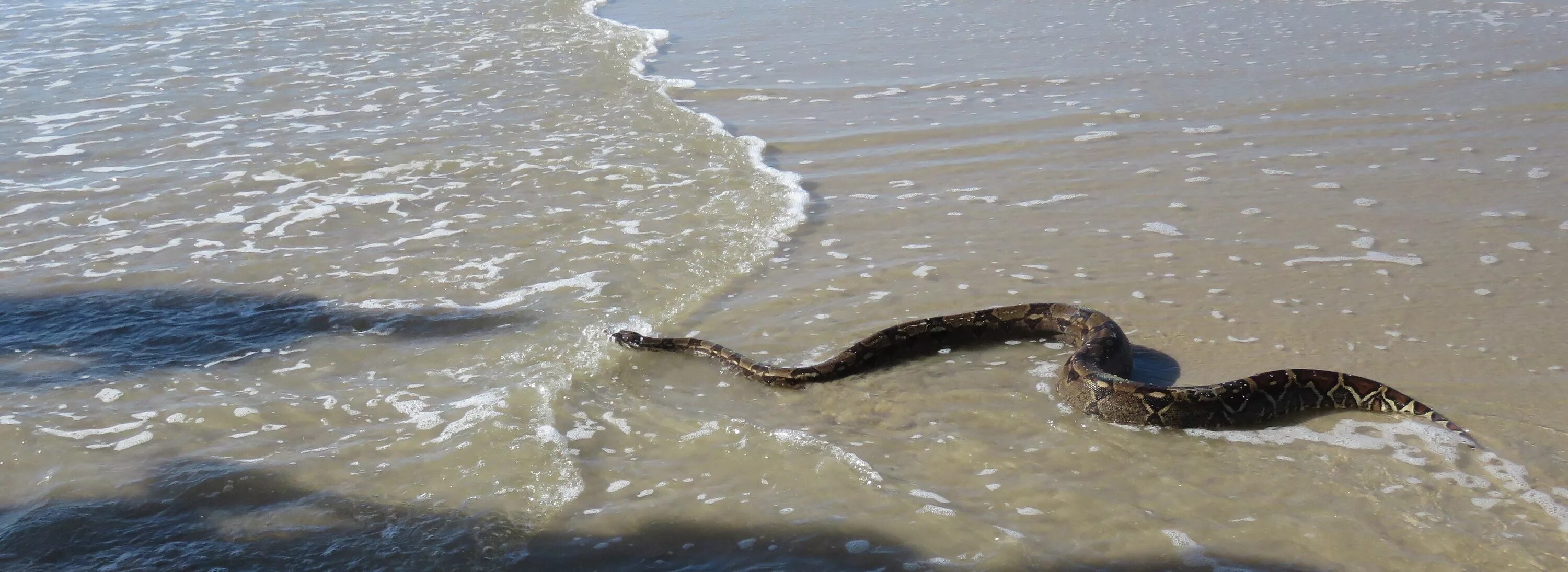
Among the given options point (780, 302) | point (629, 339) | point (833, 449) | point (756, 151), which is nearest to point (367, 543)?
point (833, 449)

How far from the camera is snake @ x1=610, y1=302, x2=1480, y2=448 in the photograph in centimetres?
540

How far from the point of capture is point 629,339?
666cm

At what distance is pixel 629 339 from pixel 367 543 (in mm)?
2325

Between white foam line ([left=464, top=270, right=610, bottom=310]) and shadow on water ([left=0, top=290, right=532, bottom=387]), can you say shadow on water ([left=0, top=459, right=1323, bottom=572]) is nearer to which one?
shadow on water ([left=0, top=290, right=532, bottom=387])

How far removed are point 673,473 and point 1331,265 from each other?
16.1 ft

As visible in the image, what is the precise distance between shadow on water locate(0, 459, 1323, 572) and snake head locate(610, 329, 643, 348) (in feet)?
6.49

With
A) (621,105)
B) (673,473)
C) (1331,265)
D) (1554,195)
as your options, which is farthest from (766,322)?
(621,105)

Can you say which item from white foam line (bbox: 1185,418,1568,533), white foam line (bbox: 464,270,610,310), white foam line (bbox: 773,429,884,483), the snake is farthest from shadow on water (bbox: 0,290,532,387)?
white foam line (bbox: 1185,418,1568,533)

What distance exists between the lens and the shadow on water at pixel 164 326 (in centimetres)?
659

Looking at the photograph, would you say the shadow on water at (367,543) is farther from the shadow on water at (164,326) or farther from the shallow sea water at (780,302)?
the shadow on water at (164,326)

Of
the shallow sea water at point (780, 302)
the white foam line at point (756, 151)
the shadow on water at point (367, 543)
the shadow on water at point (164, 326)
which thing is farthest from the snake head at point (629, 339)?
the shadow on water at point (367, 543)

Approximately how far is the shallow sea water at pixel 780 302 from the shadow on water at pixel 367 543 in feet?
0.07

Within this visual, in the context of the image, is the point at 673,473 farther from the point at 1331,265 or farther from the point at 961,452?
the point at 1331,265

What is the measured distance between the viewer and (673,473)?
5.17 m
